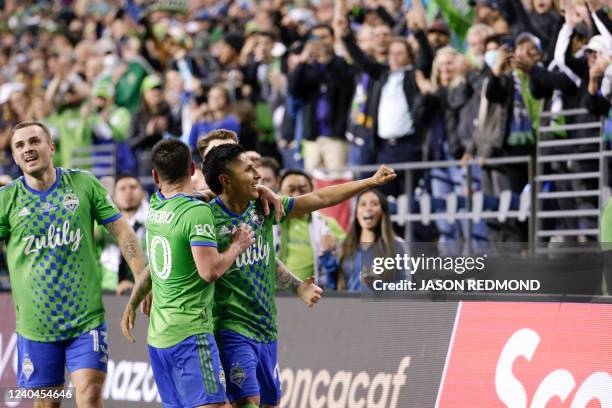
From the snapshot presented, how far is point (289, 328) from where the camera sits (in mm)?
9992

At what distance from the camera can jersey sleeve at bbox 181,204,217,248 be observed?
22.0ft

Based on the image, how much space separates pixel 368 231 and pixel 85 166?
787cm

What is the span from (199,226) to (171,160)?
526 millimetres

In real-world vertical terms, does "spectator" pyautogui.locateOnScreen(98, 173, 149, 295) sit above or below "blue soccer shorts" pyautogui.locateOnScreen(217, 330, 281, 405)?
above

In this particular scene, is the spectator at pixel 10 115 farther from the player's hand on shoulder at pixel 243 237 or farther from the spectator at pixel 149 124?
the player's hand on shoulder at pixel 243 237

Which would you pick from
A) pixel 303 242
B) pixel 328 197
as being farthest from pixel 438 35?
pixel 328 197

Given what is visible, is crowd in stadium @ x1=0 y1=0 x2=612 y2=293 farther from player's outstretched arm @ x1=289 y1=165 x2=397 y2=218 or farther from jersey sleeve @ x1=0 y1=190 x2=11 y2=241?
player's outstretched arm @ x1=289 y1=165 x2=397 y2=218

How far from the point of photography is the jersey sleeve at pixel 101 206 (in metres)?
8.21

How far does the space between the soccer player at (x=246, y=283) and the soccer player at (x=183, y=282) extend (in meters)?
0.19

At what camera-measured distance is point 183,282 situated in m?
6.86

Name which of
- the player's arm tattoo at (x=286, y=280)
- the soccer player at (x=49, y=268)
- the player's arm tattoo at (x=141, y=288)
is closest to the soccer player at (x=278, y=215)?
the player's arm tattoo at (x=286, y=280)

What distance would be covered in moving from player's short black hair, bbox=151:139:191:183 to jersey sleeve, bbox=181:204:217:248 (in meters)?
0.34

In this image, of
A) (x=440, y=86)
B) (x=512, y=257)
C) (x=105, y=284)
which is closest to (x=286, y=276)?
(x=512, y=257)

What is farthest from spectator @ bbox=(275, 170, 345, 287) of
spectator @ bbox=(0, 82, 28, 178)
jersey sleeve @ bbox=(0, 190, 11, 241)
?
spectator @ bbox=(0, 82, 28, 178)
